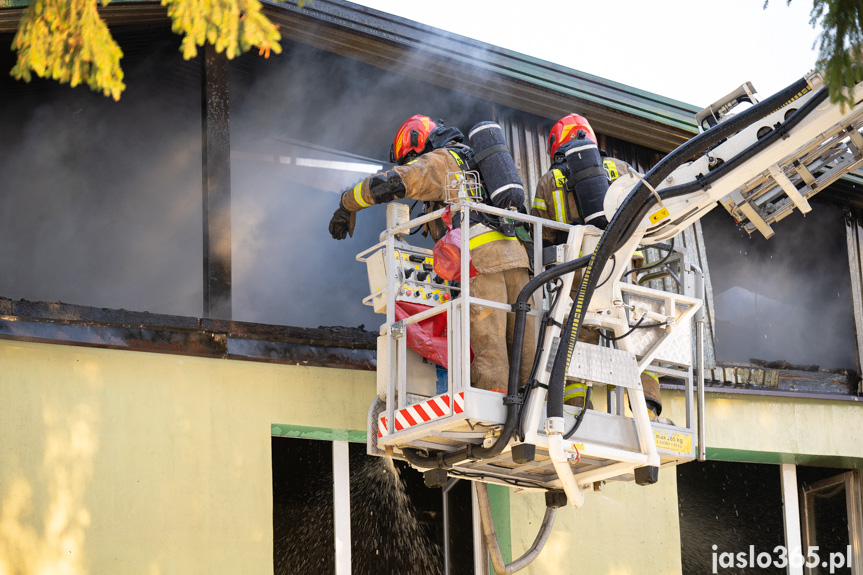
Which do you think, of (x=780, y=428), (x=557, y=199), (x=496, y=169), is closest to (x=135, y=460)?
(x=496, y=169)

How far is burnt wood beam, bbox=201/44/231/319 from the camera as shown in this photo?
811 centimetres

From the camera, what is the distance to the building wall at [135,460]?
6.80 meters

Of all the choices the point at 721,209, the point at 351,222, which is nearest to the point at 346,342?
the point at 351,222

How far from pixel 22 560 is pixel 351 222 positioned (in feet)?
9.45

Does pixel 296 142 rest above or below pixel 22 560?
above

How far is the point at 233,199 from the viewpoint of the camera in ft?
35.9

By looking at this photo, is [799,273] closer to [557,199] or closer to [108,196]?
[557,199]

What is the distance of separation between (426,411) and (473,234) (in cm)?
114

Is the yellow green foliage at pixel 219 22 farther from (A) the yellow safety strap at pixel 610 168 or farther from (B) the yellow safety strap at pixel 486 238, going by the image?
(A) the yellow safety strap at pixel 610 168

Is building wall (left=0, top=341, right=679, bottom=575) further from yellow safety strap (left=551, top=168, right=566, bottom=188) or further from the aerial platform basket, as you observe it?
yellow safety strap (left=551, top=168, right=566, bottom=188)

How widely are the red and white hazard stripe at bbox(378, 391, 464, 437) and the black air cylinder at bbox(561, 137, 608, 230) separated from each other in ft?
5.11

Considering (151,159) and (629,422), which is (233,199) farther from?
(629,422)

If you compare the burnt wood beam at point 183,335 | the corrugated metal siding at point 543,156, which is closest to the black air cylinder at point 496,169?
the burnt wood beam at point 183,335

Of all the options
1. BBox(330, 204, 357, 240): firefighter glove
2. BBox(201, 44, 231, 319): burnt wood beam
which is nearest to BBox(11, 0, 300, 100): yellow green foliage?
BBox(330, 204, 357, 240): firefighter glove
